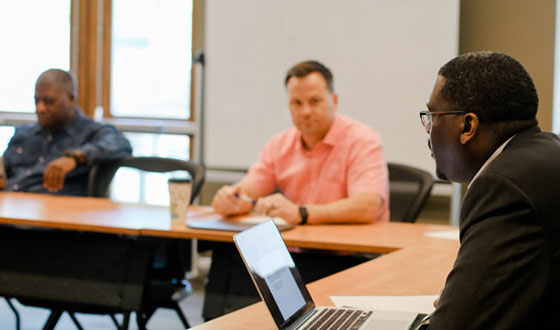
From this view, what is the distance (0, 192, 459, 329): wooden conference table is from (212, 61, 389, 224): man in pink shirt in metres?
0.11

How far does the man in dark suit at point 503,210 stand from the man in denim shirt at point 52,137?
2.75 metres

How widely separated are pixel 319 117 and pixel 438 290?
4.42ft

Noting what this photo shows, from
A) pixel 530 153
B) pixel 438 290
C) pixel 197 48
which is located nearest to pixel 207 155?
pixel 197 48

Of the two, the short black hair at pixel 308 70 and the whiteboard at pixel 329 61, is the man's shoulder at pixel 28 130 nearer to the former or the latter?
the whiteboard at pixel 329 61

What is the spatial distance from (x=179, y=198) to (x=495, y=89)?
5.51ft

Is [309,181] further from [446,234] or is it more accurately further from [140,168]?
[140,168]

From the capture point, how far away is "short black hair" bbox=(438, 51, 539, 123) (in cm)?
113

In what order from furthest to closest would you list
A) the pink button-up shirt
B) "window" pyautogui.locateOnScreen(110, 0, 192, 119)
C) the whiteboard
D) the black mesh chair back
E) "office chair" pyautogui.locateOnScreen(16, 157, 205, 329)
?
"window" pyautogui.locateOnScreen(110, 0, 192, 119), the whiteboard, the black mesh chair back, the pink button-up shirt, "office chair" pyautogui.locateOnScreen(16, 157, 205, 329)

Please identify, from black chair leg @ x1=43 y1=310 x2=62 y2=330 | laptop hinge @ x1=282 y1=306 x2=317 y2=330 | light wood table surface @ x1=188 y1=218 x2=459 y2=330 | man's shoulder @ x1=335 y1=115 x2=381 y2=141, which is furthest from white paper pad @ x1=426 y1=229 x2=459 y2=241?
black chair leg @ x1=43 y1=310 x2=62 y2=330

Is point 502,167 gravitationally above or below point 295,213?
above

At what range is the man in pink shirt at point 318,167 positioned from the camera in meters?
2.74

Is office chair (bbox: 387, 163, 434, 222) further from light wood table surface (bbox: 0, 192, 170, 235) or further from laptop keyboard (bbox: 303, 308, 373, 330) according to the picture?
A: laptop keyboard (bbox: 303, 308, 373, 330)

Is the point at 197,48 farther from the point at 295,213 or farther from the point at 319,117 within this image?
the point at 295,213

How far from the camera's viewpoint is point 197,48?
16.3 feet
